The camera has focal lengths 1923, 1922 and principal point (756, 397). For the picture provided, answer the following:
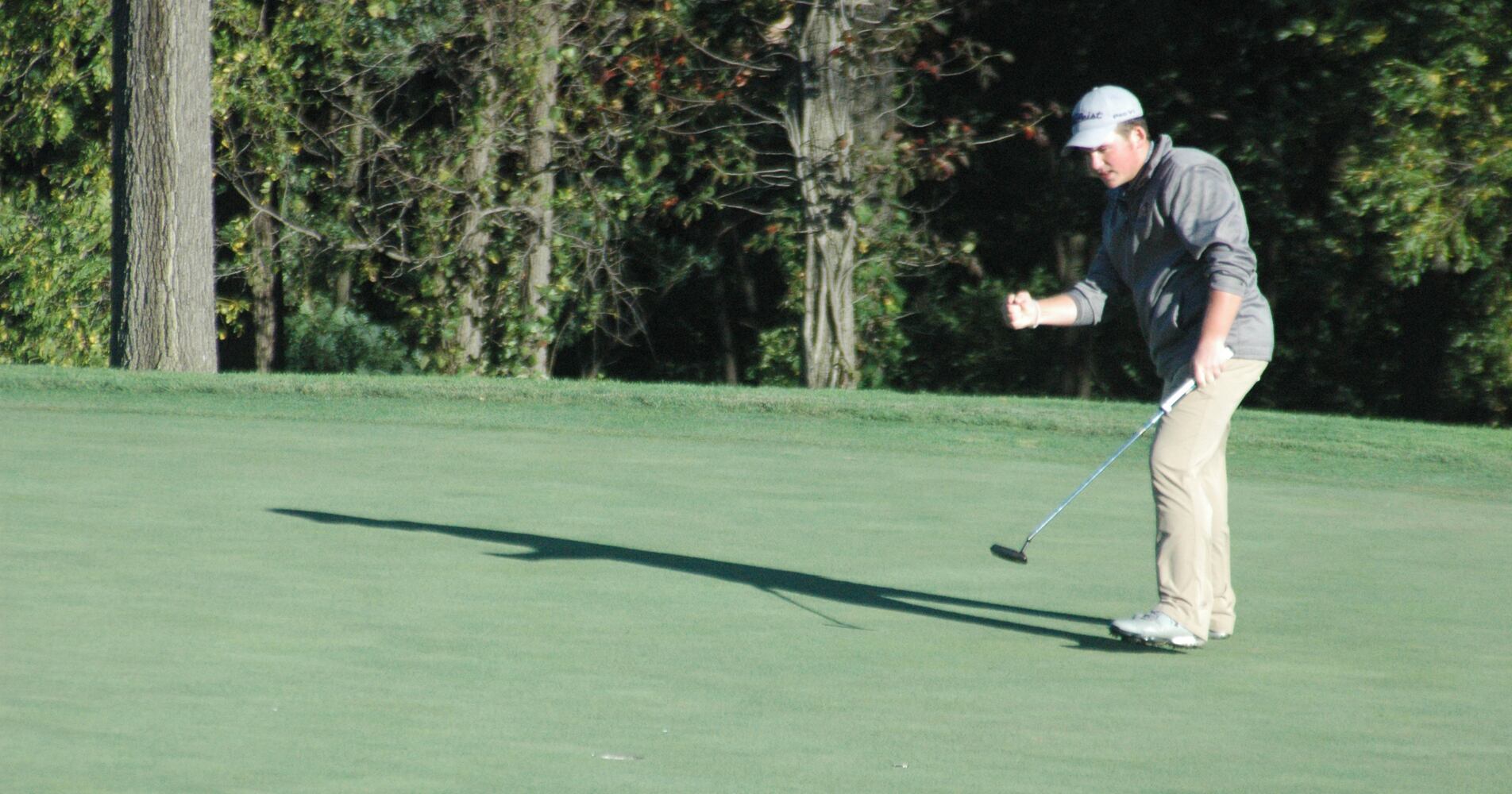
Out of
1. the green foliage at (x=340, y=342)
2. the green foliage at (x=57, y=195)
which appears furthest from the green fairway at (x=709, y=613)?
the green foliage at (x=57, y=195)

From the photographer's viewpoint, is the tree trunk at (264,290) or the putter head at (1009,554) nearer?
the putter head at (1009,554)

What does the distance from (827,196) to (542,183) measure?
2916 millimetres

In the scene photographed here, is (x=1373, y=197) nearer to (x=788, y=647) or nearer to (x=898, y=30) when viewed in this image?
(x=898, y=30)

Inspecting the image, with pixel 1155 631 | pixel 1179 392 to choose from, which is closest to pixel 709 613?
pixel 1155 631

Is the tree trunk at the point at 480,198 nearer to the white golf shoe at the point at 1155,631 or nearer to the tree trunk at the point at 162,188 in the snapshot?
the tree trunk at the point at 162,188

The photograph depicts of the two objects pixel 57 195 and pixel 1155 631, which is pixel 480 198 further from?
pixel 1155 631

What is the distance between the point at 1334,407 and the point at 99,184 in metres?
12.1

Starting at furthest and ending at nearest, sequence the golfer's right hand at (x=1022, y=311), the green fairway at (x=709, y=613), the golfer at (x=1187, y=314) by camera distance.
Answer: the golfer's right hand at (x=1022, y=311), the golfer at (x=1187, y=314), the green fairway at (x=709, y=613)

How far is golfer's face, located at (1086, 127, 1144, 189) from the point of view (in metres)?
5.54

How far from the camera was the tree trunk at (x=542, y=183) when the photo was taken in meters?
17.4

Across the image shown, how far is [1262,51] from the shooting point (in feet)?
56.7

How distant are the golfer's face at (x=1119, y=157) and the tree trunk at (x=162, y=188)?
36.1 ft

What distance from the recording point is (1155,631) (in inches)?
206

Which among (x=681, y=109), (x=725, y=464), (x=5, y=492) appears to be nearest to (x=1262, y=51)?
(x=681, y=109)
